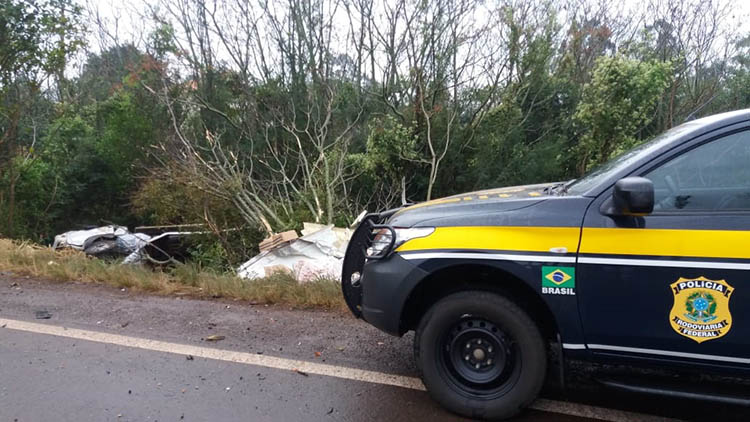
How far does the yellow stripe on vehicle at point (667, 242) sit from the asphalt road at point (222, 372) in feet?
3.71

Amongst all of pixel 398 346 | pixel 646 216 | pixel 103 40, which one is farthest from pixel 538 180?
pixel 103 40

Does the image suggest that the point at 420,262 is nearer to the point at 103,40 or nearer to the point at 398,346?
the point at 398,346

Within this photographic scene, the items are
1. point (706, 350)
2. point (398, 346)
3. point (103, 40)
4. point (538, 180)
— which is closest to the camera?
point (706, 350)

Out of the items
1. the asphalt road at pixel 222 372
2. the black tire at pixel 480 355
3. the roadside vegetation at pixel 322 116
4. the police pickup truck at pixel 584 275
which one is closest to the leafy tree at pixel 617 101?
the roadside vegetation at pixel 322 116

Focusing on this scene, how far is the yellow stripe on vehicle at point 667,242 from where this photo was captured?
2.68m

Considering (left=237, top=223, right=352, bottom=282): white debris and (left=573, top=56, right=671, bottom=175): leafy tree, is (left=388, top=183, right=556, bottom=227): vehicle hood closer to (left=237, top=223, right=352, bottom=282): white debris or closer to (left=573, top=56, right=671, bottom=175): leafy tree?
(left=237, top=223, right=352, bottom=282): white debris

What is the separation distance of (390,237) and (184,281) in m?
3.98

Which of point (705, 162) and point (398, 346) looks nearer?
point (705, 162)

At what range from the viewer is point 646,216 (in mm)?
2879

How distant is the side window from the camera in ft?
9.32

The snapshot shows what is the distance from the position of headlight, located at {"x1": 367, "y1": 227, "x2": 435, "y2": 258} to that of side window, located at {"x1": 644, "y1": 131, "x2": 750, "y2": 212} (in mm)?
1363

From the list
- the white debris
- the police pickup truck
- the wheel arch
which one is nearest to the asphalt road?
the police pickup truck

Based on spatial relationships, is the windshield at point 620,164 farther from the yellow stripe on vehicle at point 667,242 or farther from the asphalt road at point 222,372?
the asphalt road at point 222,372

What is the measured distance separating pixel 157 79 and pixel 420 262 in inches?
703
